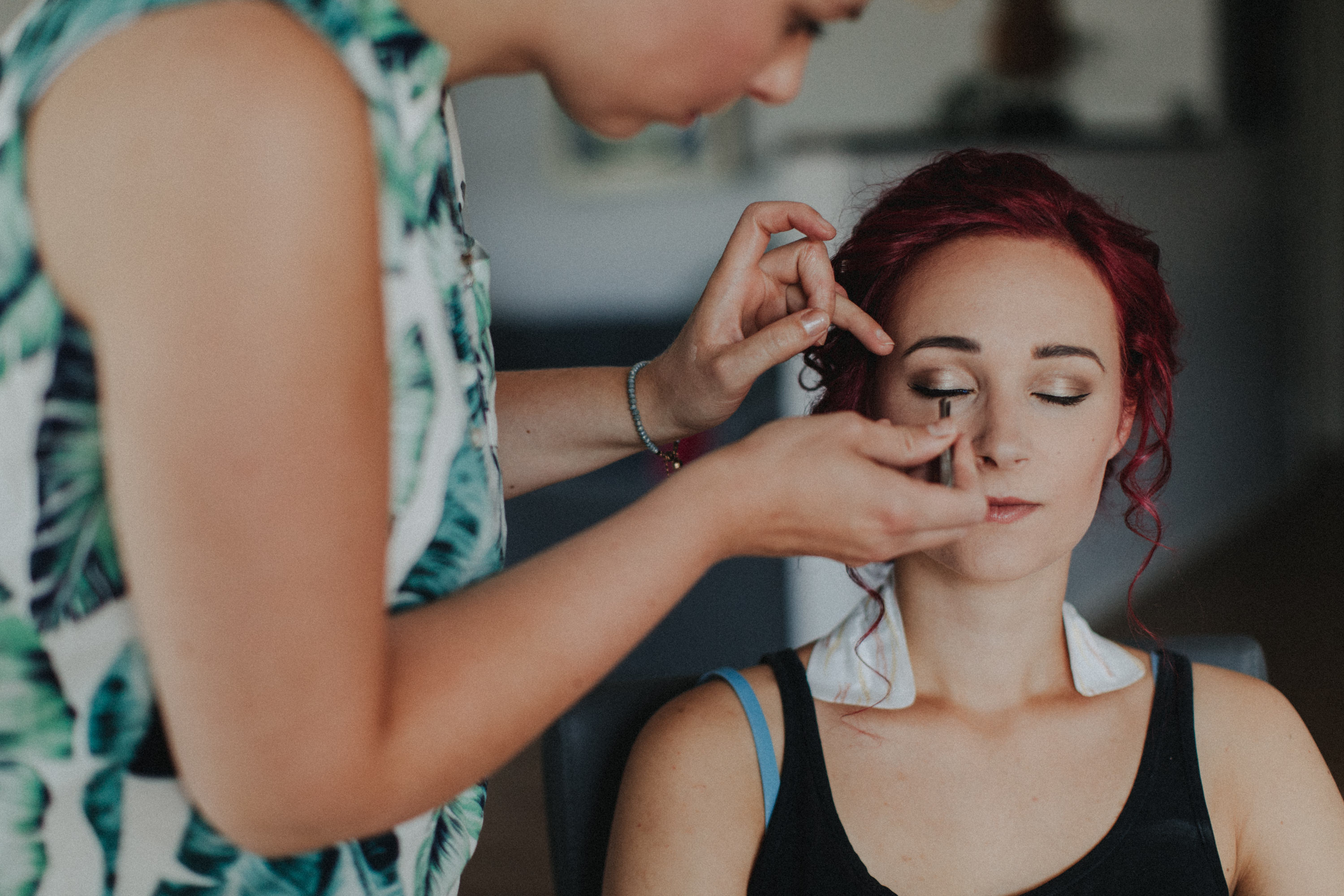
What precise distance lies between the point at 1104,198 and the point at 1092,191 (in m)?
0.55

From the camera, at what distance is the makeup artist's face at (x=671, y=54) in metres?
0.74

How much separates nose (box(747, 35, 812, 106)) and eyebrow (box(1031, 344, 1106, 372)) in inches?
23.8

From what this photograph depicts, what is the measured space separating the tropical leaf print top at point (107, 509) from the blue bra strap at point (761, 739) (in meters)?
0.51

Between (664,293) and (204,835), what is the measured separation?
529 centimetres

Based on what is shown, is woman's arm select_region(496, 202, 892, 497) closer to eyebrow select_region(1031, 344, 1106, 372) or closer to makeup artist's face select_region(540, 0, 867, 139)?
eyebrow select_region(1031, 344, 1106, 372)

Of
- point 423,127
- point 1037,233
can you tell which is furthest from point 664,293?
point 423,127

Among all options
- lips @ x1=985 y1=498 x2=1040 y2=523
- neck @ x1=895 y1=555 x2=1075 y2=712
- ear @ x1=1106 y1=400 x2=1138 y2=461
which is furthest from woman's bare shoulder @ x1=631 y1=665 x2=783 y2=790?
ear @ x1=1106 y1=400 x2=1138 y2=461

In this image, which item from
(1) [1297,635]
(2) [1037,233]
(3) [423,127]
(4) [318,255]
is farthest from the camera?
(1) [1297,635]

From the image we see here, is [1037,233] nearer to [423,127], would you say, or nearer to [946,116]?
[423,127]

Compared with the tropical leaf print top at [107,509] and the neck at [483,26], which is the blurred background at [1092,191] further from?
the neck at [483,26]

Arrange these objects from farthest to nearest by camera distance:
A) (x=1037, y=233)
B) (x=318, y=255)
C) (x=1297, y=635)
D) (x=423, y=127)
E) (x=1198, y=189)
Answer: (x=1198, y=189), (x=1297, y=635), (x=1037, y=233), (x=423, y=127), (x=318, y=255)

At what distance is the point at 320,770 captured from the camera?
2.14 ft

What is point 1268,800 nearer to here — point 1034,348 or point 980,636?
point 980,636

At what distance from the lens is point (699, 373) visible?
1.27 meters
